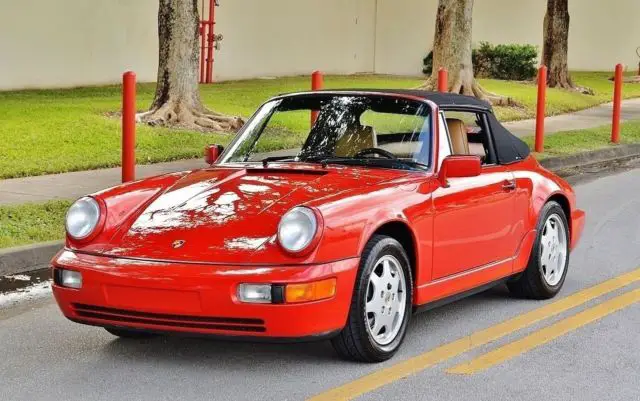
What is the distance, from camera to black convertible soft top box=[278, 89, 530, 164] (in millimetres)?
6805

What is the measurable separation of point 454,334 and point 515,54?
989 inches

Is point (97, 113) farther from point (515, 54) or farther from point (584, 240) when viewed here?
point (515, 54)

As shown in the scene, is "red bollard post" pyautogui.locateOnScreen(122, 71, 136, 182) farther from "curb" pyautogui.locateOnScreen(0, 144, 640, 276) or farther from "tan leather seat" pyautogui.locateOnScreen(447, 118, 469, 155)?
"tan leather seat" pyautogui.locateOnScreen(447, 118, 469, 155)

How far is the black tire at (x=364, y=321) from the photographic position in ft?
18.0

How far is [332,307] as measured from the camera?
532 cm

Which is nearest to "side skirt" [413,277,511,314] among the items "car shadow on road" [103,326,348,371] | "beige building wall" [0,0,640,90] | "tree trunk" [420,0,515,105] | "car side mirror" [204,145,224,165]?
"car shadow on road" [103,326,348,371]

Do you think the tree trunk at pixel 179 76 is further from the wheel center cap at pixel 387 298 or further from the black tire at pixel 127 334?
the wheel center cap at pixel 387 298

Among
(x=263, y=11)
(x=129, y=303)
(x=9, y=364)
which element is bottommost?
(x=9, y=364)

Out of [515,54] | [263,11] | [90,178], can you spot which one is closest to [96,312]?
[90,178]

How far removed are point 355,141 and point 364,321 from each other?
54.7 inches

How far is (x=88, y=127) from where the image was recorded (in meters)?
15.4

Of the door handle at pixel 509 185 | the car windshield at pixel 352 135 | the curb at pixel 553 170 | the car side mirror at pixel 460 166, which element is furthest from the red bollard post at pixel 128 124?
the car side mirror at pixel 460 166

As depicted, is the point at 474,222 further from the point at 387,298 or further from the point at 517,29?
the point at 517,29

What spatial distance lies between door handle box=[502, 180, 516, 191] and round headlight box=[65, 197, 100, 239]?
93.8 inches
